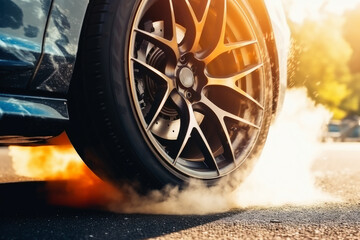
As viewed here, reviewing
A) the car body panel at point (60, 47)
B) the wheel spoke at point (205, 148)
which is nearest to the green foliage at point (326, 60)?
the wheel spoke at point (205, 148)

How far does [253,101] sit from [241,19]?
16.1 inches

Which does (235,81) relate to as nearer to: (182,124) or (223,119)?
(223,119)

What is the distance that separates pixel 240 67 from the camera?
2.81 meters

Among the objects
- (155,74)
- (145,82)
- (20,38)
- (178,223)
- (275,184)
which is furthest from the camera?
(275,184)

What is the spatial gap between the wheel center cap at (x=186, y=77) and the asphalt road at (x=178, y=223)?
58cm

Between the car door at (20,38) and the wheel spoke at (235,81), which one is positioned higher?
the wheel spoke at (235,81)

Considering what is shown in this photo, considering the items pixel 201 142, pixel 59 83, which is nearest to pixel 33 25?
pixel 59 83

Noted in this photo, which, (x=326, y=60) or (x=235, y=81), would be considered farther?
(x=326, y=60)

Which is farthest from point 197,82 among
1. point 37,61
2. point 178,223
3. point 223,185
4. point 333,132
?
point 333,132

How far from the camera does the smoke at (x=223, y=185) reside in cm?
237

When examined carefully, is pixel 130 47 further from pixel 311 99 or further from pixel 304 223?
pixel 311 99

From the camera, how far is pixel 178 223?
2137mm

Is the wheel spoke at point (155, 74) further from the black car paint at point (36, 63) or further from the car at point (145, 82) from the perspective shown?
the black car paint at point (36, 63)

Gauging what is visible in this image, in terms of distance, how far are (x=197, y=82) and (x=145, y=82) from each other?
0.24 m
